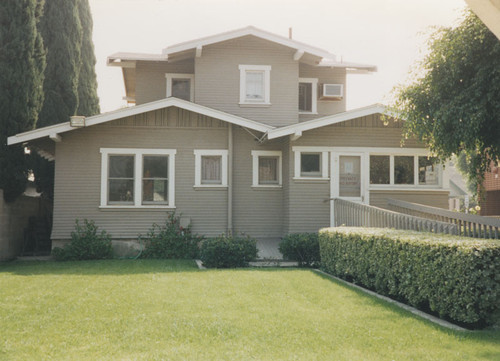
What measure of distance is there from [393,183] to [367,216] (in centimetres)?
372

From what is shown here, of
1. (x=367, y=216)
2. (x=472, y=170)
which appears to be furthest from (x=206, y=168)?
(x=472, y=170)

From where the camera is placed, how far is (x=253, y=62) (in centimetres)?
1808

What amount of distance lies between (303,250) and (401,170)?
15.7 ft

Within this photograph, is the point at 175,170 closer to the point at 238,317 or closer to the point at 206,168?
the point at 206,168

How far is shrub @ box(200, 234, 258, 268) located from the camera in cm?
1256

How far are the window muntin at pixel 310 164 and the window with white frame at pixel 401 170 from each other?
1642 mm

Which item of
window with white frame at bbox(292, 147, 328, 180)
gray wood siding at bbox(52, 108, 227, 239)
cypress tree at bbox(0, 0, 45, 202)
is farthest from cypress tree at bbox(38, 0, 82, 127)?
window with white frame at bbox(292, 147, 328, 180)

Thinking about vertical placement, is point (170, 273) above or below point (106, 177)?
below

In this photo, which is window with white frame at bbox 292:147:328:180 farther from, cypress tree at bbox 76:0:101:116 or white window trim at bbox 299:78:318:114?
cypress tree at bbox 76:0:101:116

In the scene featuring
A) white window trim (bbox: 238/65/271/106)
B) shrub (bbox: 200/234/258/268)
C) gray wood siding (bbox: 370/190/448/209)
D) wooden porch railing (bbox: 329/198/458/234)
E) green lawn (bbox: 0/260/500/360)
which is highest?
white window trim (bbox: 238/65/271/106)

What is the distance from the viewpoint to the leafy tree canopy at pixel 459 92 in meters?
11.0

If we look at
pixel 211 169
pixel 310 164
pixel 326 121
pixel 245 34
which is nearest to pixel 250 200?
pixel 211 169

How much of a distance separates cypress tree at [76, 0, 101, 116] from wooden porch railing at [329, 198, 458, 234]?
12.9m

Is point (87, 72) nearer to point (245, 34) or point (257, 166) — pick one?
point (245, 34)
